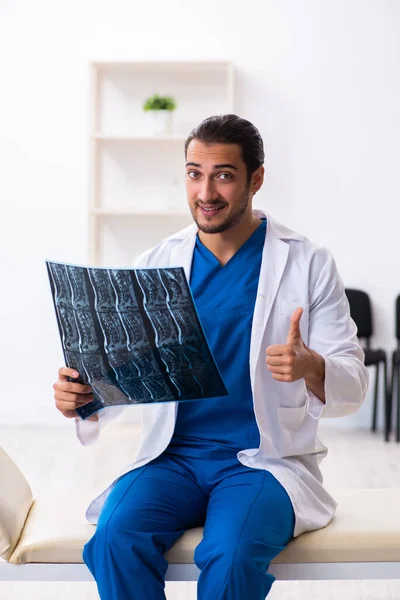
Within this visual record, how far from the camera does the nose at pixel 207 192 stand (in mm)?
1843

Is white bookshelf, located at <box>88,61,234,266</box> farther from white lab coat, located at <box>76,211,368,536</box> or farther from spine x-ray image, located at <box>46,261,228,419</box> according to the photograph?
spine x-ray image, located at <box>46,261,228,419</box>

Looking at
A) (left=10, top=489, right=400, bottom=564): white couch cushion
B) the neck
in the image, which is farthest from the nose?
(left=10, top=489, right=400, bottom=564): white couch cushion

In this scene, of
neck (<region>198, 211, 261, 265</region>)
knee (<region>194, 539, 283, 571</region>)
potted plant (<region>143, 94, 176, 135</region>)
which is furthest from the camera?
potted plant (<region>143, 94, 176, 135</region>)

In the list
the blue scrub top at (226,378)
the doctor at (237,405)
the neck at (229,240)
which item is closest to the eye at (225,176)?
the doctor at (237,405)

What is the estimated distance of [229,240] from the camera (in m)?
1.94

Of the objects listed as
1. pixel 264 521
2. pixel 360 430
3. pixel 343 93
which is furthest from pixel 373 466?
pixel 264 521

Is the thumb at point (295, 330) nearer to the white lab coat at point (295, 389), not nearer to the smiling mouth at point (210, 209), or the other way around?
the white lab coat at point (295, 389)

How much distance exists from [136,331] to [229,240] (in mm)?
432

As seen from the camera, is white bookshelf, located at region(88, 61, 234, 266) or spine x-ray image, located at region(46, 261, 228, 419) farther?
white bookshelf, located at region(88, 61, 234, 266)

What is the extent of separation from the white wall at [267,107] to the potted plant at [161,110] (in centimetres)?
29

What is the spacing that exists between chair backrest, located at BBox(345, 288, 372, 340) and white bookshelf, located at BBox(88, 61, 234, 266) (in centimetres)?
95

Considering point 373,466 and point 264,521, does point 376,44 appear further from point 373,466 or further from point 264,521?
point 264,521

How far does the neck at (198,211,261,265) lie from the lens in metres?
1.94

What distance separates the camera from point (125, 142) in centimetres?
441
